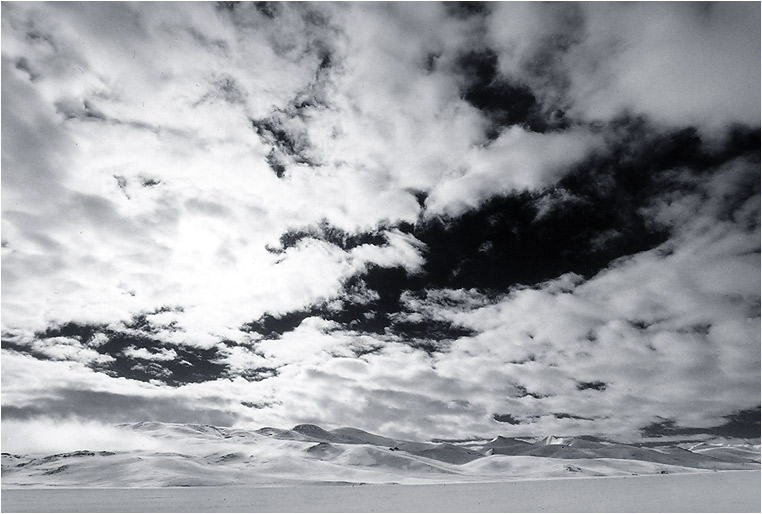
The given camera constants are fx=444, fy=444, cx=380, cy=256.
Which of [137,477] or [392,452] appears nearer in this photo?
[137,477]

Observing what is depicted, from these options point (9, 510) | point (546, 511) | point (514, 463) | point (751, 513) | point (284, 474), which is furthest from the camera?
point (514, 463)

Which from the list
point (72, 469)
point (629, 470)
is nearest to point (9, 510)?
point (72, 469)

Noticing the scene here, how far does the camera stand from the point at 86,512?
94.6ft

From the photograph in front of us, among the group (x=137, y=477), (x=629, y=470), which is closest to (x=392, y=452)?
(x=629, y=470)

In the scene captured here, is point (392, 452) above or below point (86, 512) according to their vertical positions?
above

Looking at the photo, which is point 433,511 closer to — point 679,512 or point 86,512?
point 679,512

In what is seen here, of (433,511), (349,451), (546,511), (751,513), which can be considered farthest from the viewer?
(349,451)

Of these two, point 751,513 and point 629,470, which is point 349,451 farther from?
point 751,513

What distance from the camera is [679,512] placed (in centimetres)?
2127

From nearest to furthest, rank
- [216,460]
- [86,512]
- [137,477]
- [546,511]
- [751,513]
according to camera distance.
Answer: [751,513] < [546,511] < [86,512] < [137,477] < [216,460]

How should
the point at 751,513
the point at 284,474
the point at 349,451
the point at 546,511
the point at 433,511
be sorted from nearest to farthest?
the point at 751,513
the point at 546,511
the point at 433,511
the point at 284,474
the point at 349,451

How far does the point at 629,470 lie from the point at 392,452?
7463 cm

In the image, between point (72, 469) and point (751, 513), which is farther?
point (72, 469)

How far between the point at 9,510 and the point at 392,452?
5107 inches
